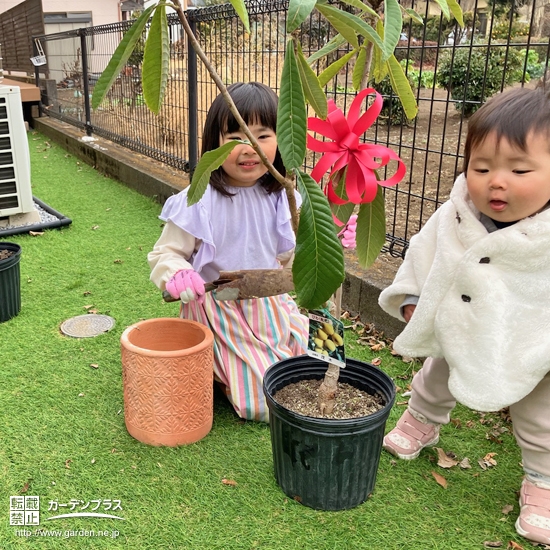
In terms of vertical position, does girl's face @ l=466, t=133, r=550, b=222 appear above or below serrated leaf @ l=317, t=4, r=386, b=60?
below

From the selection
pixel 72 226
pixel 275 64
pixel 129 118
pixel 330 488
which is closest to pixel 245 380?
pixel 330 488

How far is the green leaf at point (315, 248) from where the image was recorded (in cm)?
128

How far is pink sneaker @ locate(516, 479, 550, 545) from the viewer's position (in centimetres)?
160

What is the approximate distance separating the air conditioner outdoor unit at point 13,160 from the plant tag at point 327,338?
130 inches

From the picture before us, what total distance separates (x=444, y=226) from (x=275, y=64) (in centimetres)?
261

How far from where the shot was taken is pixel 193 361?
1.91 meters

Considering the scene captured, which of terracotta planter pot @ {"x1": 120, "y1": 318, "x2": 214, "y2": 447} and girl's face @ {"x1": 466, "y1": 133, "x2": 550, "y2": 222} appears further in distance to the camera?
terracotta planter pot @ {"x1": 120, "y1": 318, "x2": 214, "y2": 447}

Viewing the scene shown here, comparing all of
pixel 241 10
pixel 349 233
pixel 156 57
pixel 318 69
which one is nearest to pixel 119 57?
pixel 156 57

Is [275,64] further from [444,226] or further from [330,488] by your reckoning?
[330,488]

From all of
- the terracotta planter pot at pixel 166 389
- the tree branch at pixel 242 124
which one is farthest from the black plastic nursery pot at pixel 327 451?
the tree branch at pixel 242 124

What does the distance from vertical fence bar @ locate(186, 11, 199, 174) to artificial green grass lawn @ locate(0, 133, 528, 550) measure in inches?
94.1

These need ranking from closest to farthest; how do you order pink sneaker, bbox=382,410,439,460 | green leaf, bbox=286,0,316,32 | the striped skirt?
green leaf, bbox=286,0,316,32 < pink sneaker, bbox=382,410,439,460 < the striped skirt

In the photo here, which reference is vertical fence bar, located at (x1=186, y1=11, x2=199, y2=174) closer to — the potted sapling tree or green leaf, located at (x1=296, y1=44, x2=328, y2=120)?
the potted sapling tree

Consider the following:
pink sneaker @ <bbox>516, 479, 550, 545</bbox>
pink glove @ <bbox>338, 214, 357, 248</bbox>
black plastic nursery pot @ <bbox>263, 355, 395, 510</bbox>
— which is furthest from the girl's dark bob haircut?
pink sneaker @ <bbox>516, 479, 550, 545</bbox>
